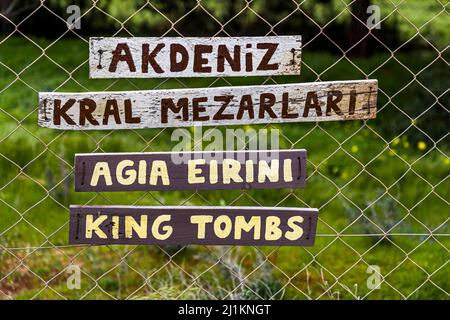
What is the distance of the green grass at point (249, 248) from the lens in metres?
2.84

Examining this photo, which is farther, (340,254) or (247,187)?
(340,254)

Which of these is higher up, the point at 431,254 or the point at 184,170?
the point at 184,170

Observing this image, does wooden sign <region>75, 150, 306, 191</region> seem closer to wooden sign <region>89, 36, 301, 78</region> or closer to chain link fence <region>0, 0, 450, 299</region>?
chain link fence <region>0, 0, 450, 299</region>

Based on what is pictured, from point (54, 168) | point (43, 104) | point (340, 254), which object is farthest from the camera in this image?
point (54, 168)

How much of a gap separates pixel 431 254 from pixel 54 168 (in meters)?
1.78

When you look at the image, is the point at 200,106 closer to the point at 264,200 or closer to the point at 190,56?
the point at 190,56

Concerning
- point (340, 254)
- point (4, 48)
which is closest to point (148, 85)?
point (4, 48)

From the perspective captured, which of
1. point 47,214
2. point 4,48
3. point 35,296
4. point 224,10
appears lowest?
point 35,296

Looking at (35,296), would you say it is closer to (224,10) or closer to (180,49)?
(180,49)

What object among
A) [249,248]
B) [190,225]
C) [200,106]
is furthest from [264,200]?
[200,106]

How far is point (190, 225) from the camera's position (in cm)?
240

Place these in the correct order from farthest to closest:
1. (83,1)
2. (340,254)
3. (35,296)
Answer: (83,1) → (340,254) → (35,296)

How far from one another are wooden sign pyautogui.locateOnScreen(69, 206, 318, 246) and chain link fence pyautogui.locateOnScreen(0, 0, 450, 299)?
9 centimetres

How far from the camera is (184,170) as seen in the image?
2354 mm
